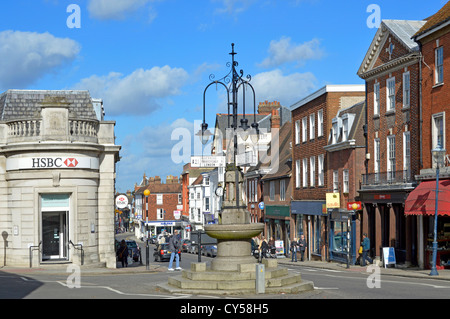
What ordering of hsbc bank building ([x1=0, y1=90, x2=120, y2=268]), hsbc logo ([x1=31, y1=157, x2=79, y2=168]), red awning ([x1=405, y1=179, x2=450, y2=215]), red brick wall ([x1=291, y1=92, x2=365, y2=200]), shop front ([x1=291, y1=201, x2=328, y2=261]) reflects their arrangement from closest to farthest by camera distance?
1. red awning ([x1=405, y1=179, x2=450, y2=215])
2. hsbc logo ([x1=31, y1=157, x2=79, y2=168])
3. hsbc bank building ([x1=0, y1=90, x2=120, y2=268])
4. red brick wall ([x1=291, y1=92, x2=365, y2=200])
5. shop front ([x1=291, y1=201, x2=328, y2=261])

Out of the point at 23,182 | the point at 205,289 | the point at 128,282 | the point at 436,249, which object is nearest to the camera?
the point at 205,289

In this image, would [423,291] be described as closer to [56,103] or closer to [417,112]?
[417,112]

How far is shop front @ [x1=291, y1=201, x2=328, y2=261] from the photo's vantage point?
149ft

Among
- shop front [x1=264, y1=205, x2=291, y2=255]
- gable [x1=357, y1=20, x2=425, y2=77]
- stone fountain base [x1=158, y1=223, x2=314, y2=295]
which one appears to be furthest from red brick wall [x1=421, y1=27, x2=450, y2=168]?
shop front [x1=264, y1=205, x2=291, y2=255]

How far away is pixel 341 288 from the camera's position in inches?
826

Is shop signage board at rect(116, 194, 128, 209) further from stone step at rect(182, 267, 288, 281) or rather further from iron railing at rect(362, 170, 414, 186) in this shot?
iron railing at rect(362, 170, 414, 186)

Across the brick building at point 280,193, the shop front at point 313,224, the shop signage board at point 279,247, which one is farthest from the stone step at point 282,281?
the brick building at point 280,193

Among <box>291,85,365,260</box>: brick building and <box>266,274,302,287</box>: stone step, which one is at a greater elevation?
<box>291,85,365,260</box>: brick building

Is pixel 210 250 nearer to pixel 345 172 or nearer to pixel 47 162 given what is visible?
pixel 345 172

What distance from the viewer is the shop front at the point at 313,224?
45.6 metres

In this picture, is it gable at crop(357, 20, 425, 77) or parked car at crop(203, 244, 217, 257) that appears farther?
parked car at crop(203, 244, 217, 257)

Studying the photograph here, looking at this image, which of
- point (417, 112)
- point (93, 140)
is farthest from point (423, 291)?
point (93, 140)

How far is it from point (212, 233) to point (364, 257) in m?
18.3

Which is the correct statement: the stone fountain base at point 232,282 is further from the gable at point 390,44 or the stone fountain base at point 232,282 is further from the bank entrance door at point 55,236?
the gable at point 390,44
